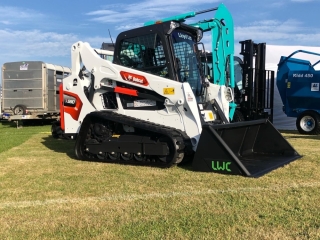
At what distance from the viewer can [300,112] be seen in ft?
43.2

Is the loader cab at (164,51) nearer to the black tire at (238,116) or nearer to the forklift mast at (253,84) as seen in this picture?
the black tire at (238,116)

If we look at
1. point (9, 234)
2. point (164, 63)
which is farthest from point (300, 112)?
point (9, 234)

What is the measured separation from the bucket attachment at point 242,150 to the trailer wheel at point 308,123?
21.9 feet

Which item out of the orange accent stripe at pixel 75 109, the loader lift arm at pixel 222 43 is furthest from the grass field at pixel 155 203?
the loader lift arm at pixel 222 43

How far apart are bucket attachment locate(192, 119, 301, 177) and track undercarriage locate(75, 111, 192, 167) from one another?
1.70ft

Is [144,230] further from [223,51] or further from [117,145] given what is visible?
[223,51]

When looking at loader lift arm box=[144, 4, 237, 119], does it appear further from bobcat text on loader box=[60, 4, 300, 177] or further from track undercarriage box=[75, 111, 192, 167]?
track undercarriage box=[75, 111, 192, 167]

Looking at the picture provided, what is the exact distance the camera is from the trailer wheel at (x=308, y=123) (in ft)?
41.9

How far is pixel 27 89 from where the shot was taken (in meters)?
16.6

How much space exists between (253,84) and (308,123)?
232cm

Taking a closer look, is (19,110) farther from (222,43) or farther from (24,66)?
(222,43)

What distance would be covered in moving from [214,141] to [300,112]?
28.9 ft

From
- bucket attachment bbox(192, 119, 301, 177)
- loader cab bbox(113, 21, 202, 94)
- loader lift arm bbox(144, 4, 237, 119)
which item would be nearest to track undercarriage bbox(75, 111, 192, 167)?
bucket attachment bbox(192, 119, 301, 177)

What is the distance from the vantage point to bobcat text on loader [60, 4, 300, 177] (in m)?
6.06
